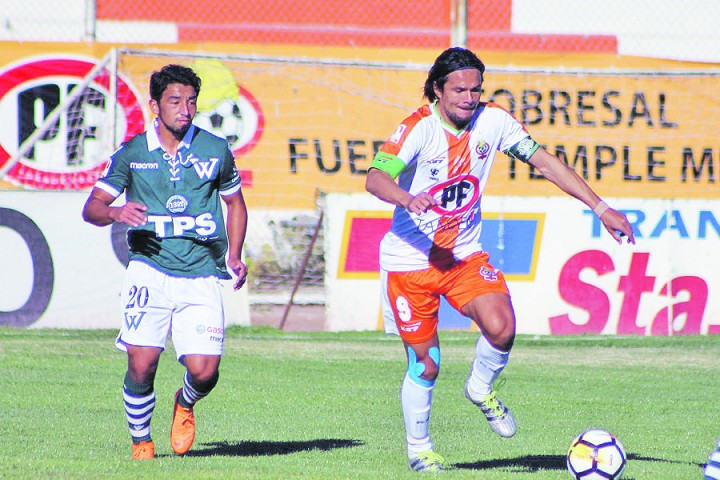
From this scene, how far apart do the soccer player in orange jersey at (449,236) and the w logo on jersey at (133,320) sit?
4.44 feet

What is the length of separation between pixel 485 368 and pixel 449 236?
76cm

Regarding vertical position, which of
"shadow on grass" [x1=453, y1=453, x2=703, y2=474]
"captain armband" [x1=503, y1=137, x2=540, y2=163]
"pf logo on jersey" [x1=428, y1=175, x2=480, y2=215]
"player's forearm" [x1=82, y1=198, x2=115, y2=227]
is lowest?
"shadow on grass" [x1=453, y1=453, x2=703, y2=474]

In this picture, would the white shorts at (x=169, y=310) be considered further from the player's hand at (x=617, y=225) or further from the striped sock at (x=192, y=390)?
the player's hand at (x=617, y=225)

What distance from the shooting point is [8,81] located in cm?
1734

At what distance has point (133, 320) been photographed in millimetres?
6855

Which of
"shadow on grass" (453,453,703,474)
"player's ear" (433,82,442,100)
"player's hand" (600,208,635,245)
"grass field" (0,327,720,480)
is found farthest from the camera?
"shadow on grass" (453,453,703,474)

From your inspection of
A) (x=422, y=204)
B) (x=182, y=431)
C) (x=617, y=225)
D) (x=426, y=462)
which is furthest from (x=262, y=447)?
(x=617, y=225)

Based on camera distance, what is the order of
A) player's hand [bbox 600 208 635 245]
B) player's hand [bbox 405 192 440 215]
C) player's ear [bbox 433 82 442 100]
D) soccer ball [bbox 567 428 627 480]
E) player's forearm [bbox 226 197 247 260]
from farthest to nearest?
player's forearm [bbox 226 197 247 260] < player's ear [bbox 433 82 442 100] < player's hand [bbox 600 208 635 245] < soccer ball [bbox 567 428 627 480] < player's hand [bbox 405 192 440 215]

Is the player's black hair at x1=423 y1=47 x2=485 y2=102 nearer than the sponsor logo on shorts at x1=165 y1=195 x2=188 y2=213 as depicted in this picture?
Yes

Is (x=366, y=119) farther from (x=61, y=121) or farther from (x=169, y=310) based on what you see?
(x=169, y=310)

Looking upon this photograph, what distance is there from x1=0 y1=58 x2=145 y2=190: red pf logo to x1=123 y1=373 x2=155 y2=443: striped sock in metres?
7.85

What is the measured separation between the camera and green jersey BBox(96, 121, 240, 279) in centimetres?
682

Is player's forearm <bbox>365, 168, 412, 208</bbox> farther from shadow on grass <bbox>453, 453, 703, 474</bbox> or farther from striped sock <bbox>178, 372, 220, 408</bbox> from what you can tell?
shadow on grass <bbox>453, 453, 703, 474</bbox>

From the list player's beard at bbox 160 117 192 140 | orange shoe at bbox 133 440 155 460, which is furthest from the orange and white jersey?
orange shoe at bbox 133 440 155 460
